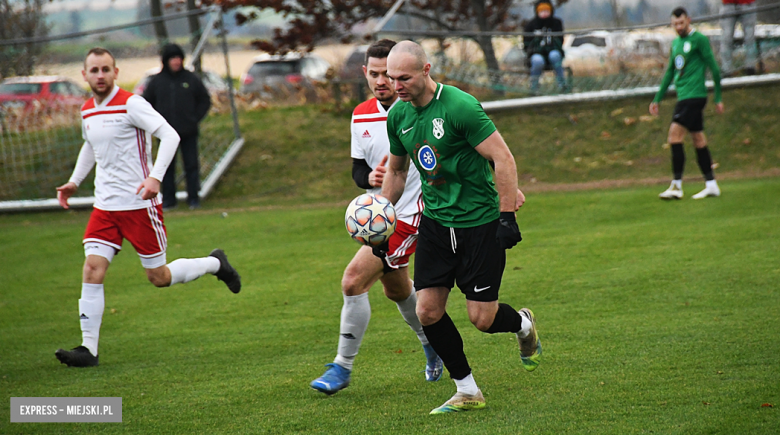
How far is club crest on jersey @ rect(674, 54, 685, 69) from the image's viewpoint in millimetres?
9734

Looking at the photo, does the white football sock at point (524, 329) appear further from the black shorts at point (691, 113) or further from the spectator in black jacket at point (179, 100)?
the spectator in black jacket at point (179, 100)

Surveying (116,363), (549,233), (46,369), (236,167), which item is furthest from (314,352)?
(236,167)

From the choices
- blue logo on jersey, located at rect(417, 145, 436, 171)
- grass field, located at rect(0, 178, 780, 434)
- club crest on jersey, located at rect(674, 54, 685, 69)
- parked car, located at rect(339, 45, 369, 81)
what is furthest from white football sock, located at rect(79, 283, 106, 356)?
parked car, located at rect(339, 45, 369, 81)

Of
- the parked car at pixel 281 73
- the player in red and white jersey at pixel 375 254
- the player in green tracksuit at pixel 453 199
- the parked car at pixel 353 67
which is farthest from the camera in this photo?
the parked car at pixel 281 73

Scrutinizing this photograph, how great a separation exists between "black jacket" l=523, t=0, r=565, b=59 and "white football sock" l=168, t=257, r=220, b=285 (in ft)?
33.3

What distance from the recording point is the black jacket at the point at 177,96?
11.9 meters

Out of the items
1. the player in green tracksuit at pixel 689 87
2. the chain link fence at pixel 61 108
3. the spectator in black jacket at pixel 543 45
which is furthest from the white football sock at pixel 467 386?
the spectator in black jacket at pixel 543 45

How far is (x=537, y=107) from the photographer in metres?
14.8

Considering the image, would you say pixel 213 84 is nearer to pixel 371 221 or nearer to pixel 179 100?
pixel 179 100

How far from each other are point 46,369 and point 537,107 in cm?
1120

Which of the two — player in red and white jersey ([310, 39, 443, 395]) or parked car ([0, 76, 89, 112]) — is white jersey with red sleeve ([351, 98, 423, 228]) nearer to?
player in red and white jersey ([310, 39, 443, 395])

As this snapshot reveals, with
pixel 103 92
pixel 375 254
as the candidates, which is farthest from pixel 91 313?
pixel 375 254

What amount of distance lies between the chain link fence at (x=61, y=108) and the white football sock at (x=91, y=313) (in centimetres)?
743

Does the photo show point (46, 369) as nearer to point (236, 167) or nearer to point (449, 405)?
point (449, 405)
